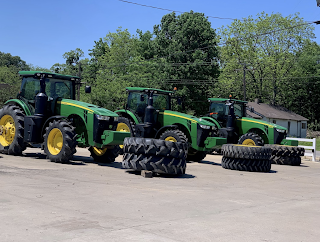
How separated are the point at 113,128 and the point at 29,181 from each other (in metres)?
4.78

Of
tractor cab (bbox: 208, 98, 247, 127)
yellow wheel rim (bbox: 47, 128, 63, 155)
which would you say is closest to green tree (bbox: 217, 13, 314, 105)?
tractor cab (bbox: 208, 98, 247, 127)

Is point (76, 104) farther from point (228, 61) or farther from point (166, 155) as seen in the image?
point (228, 61)

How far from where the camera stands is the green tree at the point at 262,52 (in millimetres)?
60344

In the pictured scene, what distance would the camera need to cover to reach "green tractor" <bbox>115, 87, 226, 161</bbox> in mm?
16156

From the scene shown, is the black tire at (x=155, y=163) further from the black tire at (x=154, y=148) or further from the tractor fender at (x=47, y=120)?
the tractor fender at (x=47, y=120)

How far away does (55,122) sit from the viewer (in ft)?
42.7

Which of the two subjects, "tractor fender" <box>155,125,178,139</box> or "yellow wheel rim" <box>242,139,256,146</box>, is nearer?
"tractor fender" <box>155,125,178,139</box>

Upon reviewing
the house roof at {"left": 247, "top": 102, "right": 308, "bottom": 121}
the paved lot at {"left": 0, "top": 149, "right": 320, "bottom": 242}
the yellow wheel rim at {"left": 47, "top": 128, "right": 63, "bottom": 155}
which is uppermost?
the house roof at {"left": 247, "top": 102, "right": 308, "bottom": 121}

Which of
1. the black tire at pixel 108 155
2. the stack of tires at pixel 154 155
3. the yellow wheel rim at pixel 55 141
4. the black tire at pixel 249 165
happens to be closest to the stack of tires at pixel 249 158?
the black tire at pixel 249 165

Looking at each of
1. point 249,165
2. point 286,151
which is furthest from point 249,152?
point 286,151

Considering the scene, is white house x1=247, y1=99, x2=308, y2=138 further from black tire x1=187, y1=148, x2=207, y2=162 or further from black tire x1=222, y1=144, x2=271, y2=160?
black tire x1=222, y1=144, x2=271, y2=160

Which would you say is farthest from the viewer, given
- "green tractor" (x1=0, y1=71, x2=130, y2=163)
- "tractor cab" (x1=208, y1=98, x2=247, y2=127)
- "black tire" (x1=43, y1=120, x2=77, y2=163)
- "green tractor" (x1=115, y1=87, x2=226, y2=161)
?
"tractor cab" (x1=208, y1=98, x2=247, y2=127)

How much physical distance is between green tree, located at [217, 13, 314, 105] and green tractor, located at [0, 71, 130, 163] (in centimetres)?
4637

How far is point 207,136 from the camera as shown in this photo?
53.7ft
